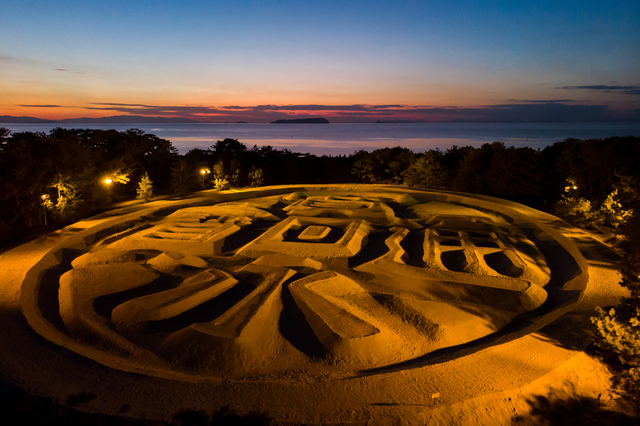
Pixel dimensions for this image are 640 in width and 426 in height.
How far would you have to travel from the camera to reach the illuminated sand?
837cm

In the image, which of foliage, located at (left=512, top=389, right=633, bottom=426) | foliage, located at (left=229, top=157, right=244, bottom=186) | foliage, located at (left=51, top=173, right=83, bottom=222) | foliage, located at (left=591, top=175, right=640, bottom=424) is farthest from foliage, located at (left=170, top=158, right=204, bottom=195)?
foliage, located at (left=591, top=175, right=640, bottom=424)

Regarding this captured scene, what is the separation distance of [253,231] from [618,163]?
27.6 metres

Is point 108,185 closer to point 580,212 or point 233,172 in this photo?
point 233,172

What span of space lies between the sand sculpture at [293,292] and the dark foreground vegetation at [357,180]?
252 cm

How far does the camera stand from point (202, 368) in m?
9.46

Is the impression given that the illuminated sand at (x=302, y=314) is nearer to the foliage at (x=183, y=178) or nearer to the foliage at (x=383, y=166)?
the foliage at (x=183, y=178)

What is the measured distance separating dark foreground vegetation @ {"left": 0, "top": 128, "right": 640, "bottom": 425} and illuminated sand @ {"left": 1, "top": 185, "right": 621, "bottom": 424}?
40.3 inches

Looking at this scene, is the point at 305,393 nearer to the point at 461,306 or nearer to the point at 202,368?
the point at 202,368

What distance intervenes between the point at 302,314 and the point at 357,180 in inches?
1428

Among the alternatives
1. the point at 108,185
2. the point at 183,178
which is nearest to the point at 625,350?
the point at 183,178

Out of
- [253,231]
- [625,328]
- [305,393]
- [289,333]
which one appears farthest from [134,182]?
[625,328]

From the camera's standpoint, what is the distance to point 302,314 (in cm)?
1154

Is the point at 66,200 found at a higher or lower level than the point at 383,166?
lower

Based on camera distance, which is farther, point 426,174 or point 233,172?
point 233,172
